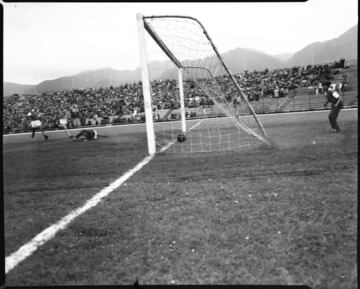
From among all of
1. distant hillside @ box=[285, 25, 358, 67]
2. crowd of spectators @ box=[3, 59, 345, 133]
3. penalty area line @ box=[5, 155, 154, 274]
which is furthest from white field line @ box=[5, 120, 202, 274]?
distant hillside @ box=[285, 25, 358, 67]

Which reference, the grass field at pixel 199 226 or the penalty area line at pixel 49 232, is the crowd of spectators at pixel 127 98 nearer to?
the grass field at pixel 199 226

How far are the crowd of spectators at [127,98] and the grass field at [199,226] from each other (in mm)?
20434

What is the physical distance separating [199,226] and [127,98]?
35.6 m

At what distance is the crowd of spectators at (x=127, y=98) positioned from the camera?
2939cm

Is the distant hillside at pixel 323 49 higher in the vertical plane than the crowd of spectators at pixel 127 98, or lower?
higher

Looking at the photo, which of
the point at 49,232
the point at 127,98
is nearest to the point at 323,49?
the point at 127,98

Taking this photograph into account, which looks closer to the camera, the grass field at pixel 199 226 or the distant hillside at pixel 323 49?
the grass field at pixel 199 226

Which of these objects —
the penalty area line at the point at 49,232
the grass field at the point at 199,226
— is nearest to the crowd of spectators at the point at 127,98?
the grass field at the point at 199,226

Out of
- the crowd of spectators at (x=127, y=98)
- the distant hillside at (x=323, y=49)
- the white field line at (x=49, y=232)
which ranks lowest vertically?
the white field line at (x=49, y=232)

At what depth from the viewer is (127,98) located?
37.4 m

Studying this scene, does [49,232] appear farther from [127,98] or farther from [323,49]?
[323,49]

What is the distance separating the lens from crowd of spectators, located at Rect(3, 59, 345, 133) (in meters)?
29.4

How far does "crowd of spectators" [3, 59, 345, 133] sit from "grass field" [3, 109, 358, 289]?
20.4 meters

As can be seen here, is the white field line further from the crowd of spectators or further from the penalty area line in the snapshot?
the crowd of spectators
